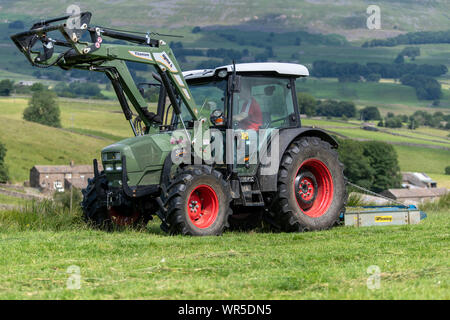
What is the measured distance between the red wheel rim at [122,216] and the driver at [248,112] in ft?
8.86

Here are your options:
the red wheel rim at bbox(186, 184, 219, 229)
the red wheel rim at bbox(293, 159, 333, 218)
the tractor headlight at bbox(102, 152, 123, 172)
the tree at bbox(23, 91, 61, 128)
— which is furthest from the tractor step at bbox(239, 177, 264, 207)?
the tree at bbox(23, 91, 61, 128)

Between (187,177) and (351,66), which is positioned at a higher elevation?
(351,66)

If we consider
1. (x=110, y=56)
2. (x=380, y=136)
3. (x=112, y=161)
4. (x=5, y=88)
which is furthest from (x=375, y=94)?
(x=110, y=56)

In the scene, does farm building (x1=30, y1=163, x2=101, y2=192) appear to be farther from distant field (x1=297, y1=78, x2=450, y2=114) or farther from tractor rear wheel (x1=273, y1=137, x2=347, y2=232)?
distant field (x1=297, y1=78, x2=450, y2=114)

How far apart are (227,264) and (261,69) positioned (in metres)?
5.16

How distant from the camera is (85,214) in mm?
12500

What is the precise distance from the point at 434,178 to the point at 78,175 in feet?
153

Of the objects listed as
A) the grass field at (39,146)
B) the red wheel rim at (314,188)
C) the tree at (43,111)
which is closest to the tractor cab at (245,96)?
the red wheel rim at (314,188)

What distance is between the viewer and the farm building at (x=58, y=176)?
79000 millimetres

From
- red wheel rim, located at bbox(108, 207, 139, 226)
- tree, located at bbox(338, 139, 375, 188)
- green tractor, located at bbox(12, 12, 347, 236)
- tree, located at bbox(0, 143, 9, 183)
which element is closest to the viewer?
green tractor, located at bbox(12, 12, 347, 236)

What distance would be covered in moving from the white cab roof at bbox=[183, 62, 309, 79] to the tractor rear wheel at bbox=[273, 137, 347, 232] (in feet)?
4.34

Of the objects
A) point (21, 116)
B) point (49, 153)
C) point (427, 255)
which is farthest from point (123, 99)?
point (21, 116)

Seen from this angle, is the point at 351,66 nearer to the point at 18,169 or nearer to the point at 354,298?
the point at 18,169

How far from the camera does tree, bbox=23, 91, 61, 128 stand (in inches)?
4171
